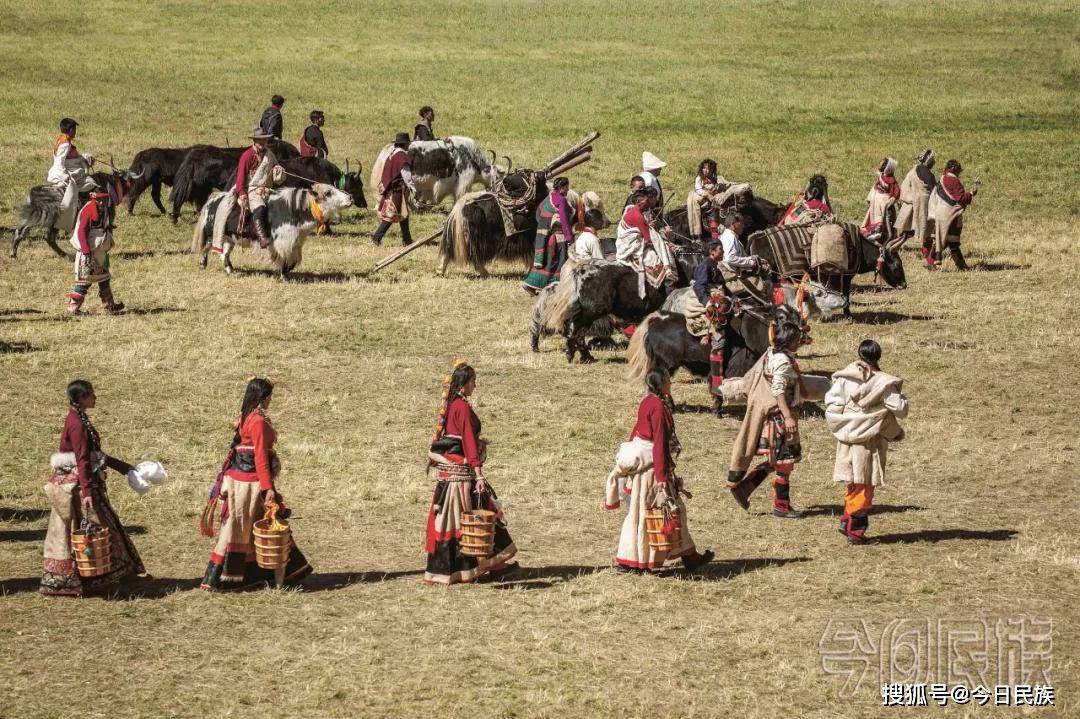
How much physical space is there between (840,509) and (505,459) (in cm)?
319

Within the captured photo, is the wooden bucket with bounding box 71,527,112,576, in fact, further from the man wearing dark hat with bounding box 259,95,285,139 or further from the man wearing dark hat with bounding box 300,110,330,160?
the man wearing dark hat with bounding box 259,95,285,139

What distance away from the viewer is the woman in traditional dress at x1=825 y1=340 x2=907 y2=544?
452 inches

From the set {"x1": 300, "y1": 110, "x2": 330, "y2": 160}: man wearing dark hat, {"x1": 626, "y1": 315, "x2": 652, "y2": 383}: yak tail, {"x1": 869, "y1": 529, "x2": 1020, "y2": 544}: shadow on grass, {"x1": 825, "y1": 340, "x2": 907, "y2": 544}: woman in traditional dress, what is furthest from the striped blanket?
{"x1": 300, "y1": 110, "x2": 330, "y2": 160}: man wearing dark hat

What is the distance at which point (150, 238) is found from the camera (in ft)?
84.5

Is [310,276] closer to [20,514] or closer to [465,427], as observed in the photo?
[20,514]

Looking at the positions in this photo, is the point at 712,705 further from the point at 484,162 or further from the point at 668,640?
the point at 484,162

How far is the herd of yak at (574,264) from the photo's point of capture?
15.8 meters

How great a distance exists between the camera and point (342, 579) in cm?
1116

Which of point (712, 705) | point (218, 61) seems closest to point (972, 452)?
point (712, 705)

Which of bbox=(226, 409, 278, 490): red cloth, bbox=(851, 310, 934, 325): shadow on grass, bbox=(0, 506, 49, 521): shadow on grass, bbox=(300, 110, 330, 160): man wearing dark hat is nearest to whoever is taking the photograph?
bbox=(226, 409, 278, 490): red cloth

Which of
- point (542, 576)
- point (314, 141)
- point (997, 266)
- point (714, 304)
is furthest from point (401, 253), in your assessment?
point (542, 576)

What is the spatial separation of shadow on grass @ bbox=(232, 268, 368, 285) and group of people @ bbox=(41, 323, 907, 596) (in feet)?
38.0

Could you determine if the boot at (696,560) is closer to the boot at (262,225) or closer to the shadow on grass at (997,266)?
the boot at (262,225)

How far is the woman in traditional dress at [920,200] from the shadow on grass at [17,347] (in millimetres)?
12978
